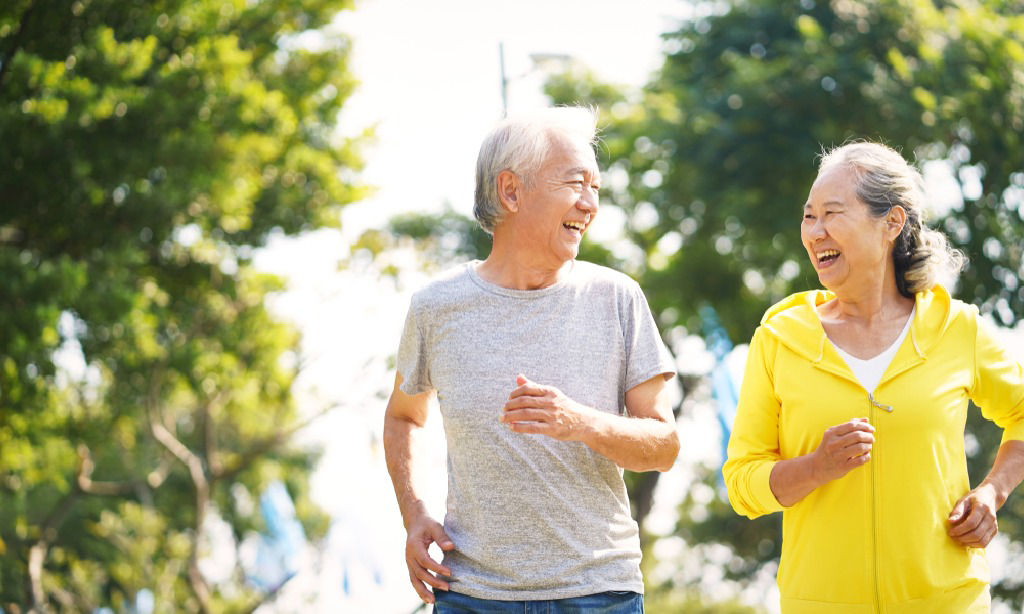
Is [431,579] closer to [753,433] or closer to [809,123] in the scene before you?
[753,433]

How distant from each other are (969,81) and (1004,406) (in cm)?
1162

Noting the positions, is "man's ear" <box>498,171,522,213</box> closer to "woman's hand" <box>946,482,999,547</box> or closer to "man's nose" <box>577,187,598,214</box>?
"man's nose" <box>577,187,598,214</box>

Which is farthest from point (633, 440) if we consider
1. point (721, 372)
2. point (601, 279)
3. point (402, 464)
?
point (721, 372)

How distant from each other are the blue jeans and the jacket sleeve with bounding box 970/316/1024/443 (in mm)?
1022

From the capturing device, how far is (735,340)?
58.7 ft

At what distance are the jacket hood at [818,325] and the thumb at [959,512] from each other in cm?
37

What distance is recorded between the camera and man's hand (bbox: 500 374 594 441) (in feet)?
8.81

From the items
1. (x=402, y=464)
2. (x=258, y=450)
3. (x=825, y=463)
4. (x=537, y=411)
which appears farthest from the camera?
(x=258, y=450)

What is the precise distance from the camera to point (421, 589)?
3086 mm

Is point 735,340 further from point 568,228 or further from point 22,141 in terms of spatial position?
point 568,228

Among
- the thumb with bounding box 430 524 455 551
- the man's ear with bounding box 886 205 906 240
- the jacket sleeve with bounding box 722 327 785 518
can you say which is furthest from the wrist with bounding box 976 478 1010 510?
the thumb with bounding box 430 524 455 551

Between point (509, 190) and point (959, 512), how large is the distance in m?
1.38

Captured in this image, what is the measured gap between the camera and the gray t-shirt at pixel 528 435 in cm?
294

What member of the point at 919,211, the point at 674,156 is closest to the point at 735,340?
the point at 674,156
